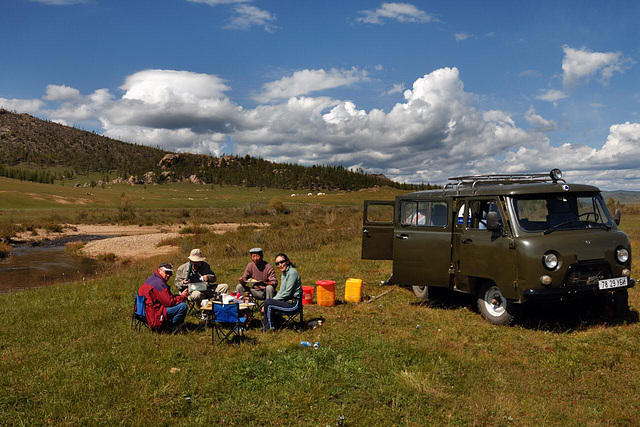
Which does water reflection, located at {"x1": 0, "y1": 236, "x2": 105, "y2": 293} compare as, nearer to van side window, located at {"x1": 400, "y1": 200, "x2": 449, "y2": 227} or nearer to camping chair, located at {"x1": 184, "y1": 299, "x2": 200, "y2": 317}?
camping chair, located at {"x1": 184, "y1": 299, "x2": 200, "y2": 317}

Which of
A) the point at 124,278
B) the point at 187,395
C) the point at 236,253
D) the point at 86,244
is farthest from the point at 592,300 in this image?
the point at 86,244

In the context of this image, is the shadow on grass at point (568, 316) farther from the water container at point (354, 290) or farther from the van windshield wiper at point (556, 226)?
the water container at point (354, 290)

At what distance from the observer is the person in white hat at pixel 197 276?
31.3ft

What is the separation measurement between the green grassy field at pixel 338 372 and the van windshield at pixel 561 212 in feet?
6.57

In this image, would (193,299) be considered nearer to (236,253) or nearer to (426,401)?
(426,401)

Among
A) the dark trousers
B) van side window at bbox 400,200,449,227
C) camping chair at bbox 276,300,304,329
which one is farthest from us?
van side window at bbox 400,200,449,227

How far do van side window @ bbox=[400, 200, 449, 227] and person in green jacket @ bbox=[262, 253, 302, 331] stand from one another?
341 centimetres

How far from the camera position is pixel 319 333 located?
832cm

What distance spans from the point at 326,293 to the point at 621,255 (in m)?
6.16

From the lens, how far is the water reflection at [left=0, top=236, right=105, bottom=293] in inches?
739

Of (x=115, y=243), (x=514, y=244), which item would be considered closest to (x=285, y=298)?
(x=514, y=244)

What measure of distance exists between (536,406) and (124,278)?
44.4ft

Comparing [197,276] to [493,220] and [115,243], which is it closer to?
[493,220]

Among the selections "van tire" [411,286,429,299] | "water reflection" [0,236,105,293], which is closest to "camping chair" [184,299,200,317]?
"van tire" [411,286,429,299]
